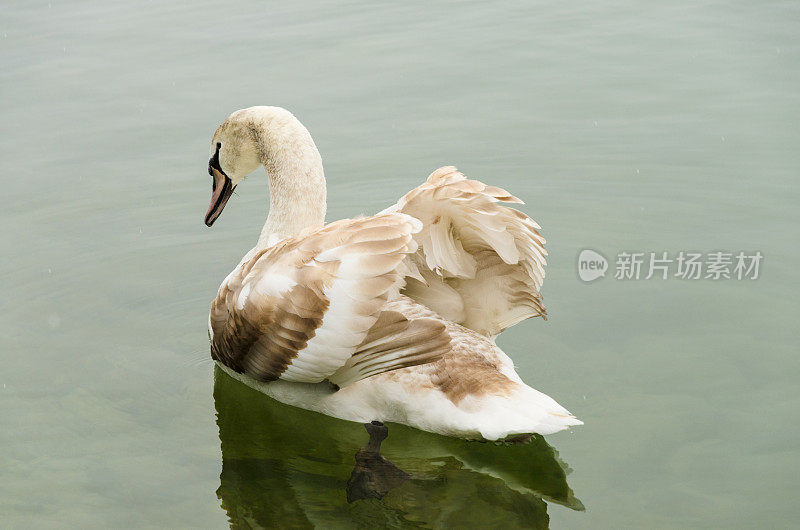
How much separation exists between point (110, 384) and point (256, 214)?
2136 mm

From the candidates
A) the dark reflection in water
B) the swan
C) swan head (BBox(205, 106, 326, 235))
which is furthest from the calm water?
swan head (BBox(205, 106, 326, 235))

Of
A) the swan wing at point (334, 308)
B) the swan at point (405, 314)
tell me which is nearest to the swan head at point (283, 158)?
the swan at point (405, 314)

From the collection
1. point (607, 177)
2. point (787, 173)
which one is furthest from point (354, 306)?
point (787, 173)

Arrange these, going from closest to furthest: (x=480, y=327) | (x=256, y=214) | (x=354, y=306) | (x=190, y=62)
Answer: (x=354, y=306), (x=480, y=327), (x=256, y=214), (x=190, y=62)

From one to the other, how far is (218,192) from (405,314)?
2.12 meters

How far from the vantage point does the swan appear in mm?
4273

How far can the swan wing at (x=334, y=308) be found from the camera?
168 inches

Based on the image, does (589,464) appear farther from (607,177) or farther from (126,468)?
(607,177)

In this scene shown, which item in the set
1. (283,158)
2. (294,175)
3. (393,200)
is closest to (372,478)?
(294,175)

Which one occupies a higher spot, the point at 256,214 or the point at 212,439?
the point at 256,214

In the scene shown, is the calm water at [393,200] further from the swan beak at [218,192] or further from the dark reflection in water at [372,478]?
the swan beak at [218,192]

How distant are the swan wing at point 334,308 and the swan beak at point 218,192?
1593 millimetres

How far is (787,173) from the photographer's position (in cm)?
724

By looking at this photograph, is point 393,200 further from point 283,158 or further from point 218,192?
point 283,158
